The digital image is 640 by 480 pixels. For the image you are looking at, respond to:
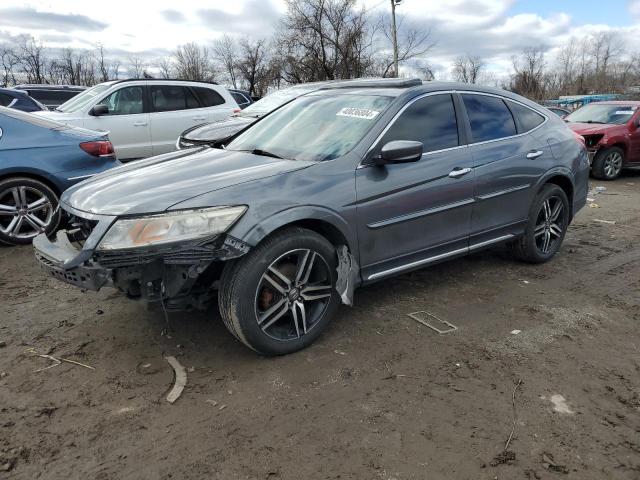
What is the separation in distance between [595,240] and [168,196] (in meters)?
5.35

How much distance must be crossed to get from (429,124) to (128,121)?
21.3 ft

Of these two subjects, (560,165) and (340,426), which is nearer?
(340,426)

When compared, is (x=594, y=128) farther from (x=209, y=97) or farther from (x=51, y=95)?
(x=51, y=95)

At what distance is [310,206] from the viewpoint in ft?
10.4

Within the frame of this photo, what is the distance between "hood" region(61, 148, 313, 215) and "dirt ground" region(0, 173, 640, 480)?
A: 99cm

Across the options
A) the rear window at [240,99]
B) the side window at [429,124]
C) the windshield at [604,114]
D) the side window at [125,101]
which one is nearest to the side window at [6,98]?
the side window at [125,101]

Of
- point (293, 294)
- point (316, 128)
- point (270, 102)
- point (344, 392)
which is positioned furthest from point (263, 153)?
point (270, 102)

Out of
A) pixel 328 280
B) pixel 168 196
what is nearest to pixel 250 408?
pixel 328 280

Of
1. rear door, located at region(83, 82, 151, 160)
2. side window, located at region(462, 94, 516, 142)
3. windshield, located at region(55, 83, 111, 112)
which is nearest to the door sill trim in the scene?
side window, located at region(462, 94, 516, 142)

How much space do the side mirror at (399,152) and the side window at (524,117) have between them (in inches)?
68.6

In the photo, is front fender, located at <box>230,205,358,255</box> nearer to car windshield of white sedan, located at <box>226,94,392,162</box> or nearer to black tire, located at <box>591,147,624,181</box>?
car windshield of white sedan, located at <box>226,94,392,162</box>

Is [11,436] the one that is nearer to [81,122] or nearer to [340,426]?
[340,426]

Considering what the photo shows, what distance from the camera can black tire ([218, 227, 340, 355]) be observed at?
2.95 metres

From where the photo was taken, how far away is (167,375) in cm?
303
